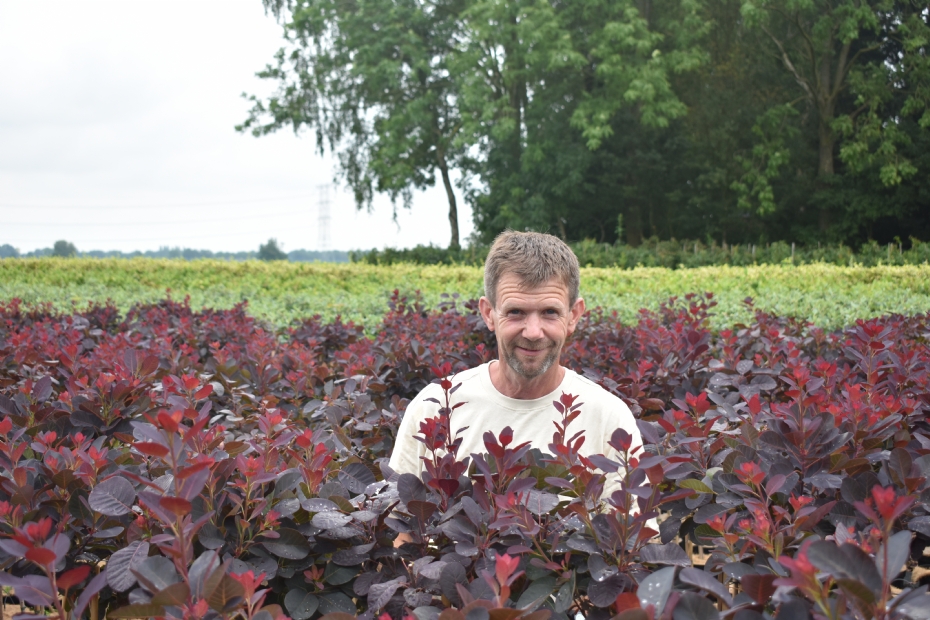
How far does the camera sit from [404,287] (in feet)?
34.1

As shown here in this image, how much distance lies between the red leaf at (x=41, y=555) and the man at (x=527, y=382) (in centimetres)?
130

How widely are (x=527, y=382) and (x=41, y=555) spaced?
1.58 metres

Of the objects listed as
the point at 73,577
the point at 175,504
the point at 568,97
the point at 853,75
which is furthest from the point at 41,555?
the point at 568,97

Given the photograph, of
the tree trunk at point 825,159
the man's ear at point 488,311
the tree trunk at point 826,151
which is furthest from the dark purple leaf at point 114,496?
the tree trunk at point 826,151

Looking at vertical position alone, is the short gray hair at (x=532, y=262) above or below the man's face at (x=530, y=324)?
above

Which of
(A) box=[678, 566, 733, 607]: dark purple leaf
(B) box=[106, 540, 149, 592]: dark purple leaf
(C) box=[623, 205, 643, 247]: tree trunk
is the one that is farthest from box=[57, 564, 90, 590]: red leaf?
(C) box=[623, 205, 643, 247]: tree trunk

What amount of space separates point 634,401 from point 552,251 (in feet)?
2.91

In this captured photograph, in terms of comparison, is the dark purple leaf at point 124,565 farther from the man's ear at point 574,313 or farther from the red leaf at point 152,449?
the man's ear at point 574,313

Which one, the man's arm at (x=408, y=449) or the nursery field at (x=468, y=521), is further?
the man's arm at (x=408, y=449)

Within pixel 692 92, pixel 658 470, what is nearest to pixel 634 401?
pixel 658 470

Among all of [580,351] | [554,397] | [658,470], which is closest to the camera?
[658,470]

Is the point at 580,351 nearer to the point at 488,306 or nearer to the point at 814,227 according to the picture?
the point at 488,306

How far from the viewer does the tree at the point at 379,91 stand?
31.2m

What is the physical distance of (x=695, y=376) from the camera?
12.0 feet
